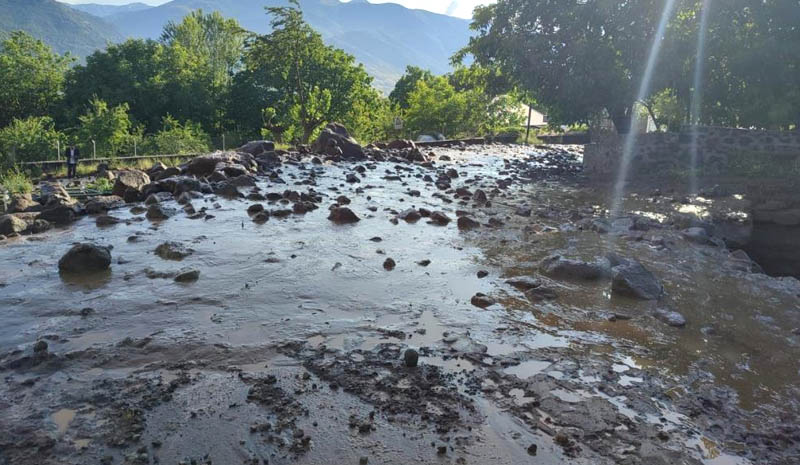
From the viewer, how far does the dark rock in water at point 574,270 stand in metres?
8.07

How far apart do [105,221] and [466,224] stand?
287 inches

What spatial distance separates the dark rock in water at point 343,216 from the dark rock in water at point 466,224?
219 centimetres

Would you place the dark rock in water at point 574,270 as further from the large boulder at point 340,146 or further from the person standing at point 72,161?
the large boulder at point 340,146

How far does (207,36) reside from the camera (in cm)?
8050

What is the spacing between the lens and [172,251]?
29.8ft

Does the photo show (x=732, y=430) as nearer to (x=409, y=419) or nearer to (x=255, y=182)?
(x=409, y=419)

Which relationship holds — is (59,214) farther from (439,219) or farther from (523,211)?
(523,211)

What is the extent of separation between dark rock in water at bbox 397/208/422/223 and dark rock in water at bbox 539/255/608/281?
14.4ft

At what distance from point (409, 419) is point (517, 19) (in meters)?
22.3

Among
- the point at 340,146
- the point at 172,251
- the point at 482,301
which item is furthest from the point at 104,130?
the point at 482,301

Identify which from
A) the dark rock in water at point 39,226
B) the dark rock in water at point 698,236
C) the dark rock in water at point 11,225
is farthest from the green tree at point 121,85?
the dark rock in water at point 698,236

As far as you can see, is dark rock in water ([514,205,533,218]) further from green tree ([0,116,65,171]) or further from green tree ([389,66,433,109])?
green tree ([389,66,433,109])

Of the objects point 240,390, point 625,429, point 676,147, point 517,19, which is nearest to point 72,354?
point 240,390

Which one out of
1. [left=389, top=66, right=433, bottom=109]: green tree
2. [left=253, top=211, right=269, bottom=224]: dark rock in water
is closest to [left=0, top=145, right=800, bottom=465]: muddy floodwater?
[left=253, top=211, right=269, bottom=224]: dark rock in water
